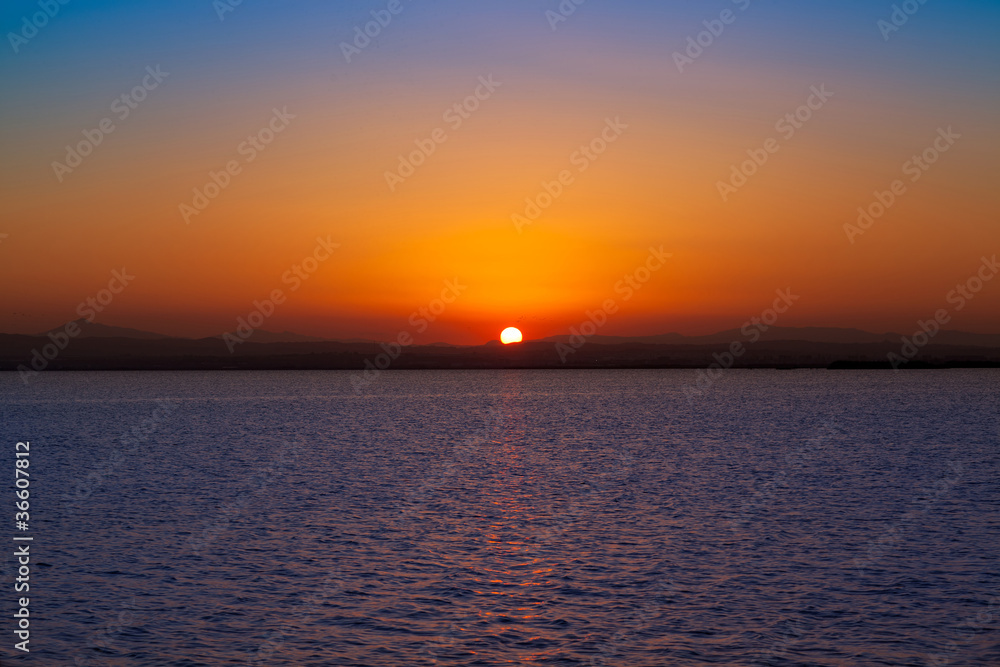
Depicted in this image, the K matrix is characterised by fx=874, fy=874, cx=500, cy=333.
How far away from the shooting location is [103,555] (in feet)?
105

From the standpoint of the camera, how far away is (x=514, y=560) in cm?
3097

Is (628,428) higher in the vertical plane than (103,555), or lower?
higher

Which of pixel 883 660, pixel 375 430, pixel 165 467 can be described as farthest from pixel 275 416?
pixel 883 660

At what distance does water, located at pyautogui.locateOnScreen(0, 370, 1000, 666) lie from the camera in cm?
2188

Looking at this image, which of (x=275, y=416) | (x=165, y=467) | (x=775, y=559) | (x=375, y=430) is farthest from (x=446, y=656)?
(x=275, y=416)

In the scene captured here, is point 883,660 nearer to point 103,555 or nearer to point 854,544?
point 854,544

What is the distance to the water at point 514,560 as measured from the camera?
71.8ft

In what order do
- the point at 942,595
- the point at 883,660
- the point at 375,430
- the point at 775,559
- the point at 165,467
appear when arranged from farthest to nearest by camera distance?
the point at 375,430 → the point at 165,467 → the point at 775,559 → the point at 942,595 → the point at 883,660

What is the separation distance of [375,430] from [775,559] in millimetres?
81139

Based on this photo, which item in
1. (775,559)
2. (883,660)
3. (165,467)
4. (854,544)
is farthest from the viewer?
(165,467)

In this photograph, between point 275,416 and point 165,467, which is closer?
point 165,467

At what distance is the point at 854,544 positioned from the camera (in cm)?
3412

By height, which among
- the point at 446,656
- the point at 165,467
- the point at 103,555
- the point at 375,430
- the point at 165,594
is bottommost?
the point at 446,656

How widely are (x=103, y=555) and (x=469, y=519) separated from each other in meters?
15.4
